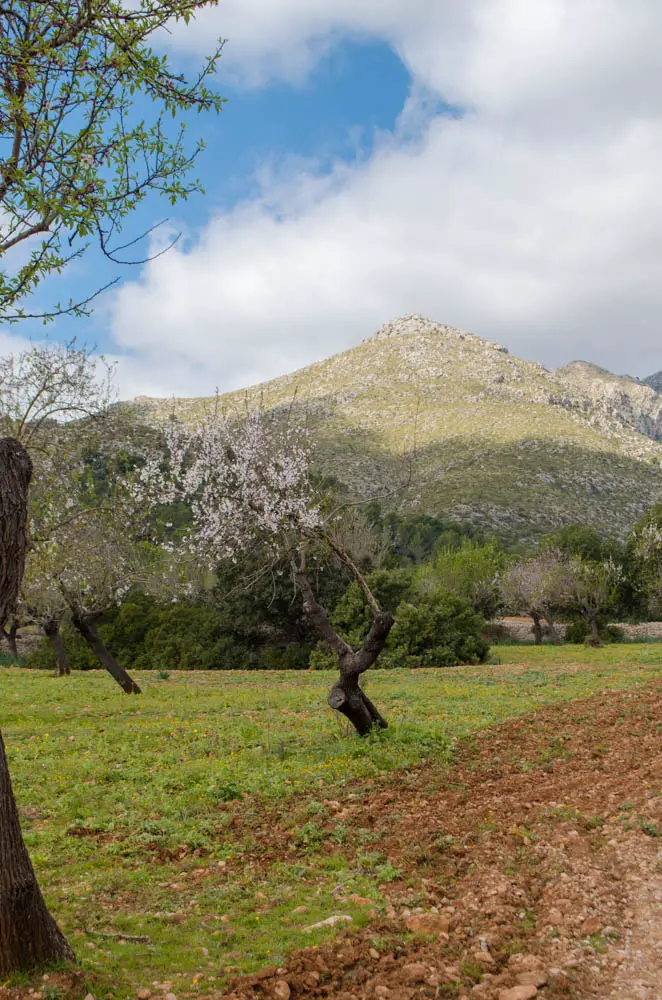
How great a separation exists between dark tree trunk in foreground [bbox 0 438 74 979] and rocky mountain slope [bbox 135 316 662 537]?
183 feet

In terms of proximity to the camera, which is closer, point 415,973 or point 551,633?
point 415,973

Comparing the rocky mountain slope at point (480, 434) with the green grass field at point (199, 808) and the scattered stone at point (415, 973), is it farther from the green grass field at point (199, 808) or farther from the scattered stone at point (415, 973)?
the scattered stone at point (415, 973)

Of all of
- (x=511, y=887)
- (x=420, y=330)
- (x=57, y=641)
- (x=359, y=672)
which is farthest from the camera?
(x=420, y=330)

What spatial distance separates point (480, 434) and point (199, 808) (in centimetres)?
9604

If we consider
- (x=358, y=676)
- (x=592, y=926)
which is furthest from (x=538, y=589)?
(x=592, y=926)

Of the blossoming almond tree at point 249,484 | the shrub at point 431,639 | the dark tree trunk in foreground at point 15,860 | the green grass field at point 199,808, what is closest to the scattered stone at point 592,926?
the green grass field at point 199,808

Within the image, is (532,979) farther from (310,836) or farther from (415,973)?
(310,836)

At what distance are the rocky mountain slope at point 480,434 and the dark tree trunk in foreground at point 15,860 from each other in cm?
5582

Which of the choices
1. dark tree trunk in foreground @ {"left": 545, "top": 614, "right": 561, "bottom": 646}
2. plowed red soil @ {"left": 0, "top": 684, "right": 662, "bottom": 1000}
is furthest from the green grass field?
dark tree trunk in foreground @ {"left": 545, "top": 614, "right": 561, "bottom": 646}

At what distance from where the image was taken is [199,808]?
8.84 metres

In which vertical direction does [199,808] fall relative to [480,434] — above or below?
below

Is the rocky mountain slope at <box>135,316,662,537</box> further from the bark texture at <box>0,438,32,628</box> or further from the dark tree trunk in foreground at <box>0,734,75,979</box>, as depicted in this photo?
the dark tree trunk in foreground at <box>0,734,75,979</box>

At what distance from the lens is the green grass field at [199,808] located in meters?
5.54

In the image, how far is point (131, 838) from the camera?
7.90 m
